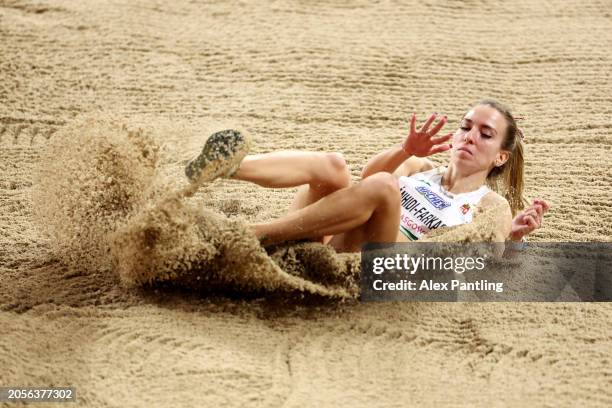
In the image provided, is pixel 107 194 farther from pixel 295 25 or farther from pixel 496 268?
pixel 295 25

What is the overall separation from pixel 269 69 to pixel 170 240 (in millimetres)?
1655

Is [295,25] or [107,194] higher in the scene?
[295,25]

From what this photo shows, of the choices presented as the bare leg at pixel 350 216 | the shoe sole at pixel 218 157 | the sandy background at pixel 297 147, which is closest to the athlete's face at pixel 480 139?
the sandy background at pixel 297 147

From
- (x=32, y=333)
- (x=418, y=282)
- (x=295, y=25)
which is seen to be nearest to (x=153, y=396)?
(x=32, y=333)

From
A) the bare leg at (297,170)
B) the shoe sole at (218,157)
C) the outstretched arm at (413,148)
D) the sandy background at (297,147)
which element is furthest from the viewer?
the outstretched arm at (413,148)

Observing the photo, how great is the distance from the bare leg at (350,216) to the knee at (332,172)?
0.22 ft

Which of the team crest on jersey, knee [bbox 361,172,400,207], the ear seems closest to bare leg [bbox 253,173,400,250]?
knee [bbox 361,172,400,207]

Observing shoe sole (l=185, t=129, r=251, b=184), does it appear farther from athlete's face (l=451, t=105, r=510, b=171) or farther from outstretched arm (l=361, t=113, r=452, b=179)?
athlete's face (l=451, t=105, r=510, b=171)

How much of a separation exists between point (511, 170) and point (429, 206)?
0.38 metres

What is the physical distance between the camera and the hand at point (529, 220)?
2.50 m

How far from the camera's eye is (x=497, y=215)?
8.11ft

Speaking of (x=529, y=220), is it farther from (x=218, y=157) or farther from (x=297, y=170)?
(x=218, y=157)

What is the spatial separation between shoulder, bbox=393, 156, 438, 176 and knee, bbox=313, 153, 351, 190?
40 centimetres

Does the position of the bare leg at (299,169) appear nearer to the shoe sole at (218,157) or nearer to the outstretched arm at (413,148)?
the shoe sole at (218,157)
